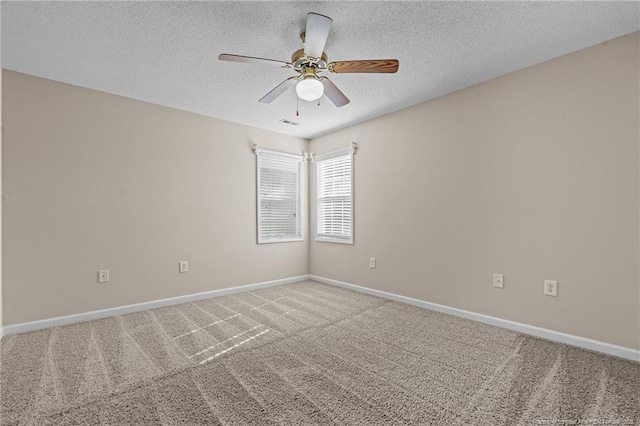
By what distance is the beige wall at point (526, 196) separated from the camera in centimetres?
229

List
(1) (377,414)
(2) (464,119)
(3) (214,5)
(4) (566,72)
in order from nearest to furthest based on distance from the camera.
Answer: (1) (377,414) → (3) (214,5) → (4) (566,72) → (2) (464,119)

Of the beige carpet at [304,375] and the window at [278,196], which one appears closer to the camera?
the beige carpet at [304,375]

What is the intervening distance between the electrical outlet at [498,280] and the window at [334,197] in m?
1.94

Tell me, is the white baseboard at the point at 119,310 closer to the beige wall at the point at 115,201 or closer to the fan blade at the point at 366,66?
the beige wall at the point at 115,201

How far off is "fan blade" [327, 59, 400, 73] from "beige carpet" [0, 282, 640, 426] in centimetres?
211

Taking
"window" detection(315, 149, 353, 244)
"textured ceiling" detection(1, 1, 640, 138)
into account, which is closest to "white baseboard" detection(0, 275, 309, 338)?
"window" detection(315, 149, 353, 244)

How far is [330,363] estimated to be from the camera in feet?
7.29

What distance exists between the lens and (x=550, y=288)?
2613 millimetres

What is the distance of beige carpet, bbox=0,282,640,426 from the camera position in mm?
1650

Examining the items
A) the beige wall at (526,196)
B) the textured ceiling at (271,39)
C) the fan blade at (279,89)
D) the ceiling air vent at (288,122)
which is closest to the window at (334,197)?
the beige wall at (526,196)

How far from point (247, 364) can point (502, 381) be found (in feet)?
5.64

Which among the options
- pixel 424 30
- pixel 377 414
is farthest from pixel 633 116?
pixel 377 414

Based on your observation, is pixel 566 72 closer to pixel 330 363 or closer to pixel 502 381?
pixel 502 381

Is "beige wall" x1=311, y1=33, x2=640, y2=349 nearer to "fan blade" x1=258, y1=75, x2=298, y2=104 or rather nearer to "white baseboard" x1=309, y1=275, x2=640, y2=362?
"white baseboard" x1=309, y1=275, x2=640, y2=362
